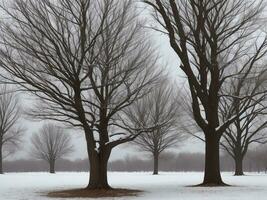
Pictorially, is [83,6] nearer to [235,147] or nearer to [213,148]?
[213,148]

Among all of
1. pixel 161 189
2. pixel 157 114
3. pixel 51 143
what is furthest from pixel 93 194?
pixel 51 143

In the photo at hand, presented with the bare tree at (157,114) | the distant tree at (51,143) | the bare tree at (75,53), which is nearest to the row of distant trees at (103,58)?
the bare tree at (75,53)

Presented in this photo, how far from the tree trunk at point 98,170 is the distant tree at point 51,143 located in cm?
3644

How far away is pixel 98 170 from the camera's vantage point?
893 inches

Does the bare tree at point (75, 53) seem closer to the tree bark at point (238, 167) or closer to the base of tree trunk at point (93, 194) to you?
the base of tree trunk at point (93, 194)

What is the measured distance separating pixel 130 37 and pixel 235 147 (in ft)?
76.1

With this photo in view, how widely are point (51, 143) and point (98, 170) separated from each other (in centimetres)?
3754

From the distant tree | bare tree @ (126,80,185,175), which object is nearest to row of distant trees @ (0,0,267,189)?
bare tree @ (126,80,185,175)

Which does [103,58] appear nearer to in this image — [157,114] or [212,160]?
[212,160]

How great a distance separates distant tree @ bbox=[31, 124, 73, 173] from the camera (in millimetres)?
59344

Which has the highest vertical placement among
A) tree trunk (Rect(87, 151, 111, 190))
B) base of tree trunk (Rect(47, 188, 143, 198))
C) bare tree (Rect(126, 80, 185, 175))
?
bare tree (Rect(126, 80, 185, 175))

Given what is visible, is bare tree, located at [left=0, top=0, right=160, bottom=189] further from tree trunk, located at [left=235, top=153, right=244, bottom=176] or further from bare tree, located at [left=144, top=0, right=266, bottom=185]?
tree trunk, located at [left=235, top=153, right=244, bottom=176]

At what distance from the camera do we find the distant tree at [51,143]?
59.3 metres

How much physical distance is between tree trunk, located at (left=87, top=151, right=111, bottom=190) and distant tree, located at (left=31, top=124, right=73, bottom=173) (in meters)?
36.4
